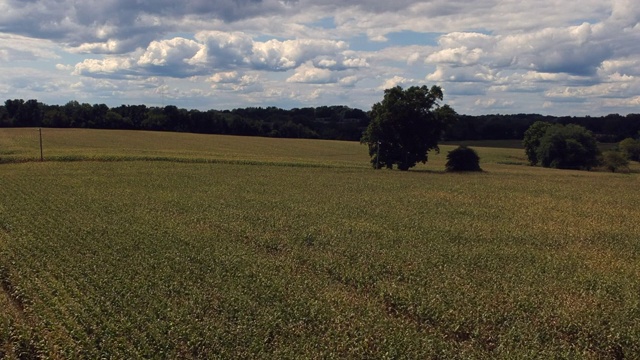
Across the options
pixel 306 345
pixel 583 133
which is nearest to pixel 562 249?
pixel 306 345

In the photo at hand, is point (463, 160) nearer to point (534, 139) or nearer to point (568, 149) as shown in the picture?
point (568, 149)

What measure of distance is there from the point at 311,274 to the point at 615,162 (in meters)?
89.8

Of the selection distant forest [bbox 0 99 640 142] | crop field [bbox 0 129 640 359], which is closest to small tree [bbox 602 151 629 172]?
distant forest [bbox 0 99 640 142]

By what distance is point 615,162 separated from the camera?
305 feet

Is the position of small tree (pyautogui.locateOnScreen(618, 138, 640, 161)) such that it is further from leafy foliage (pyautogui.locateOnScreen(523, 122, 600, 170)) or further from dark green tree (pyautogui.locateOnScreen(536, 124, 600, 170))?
dark green tree (pyautogui.locateOnScreen(536, 124, 600, 170))

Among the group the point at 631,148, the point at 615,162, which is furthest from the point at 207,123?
the point at 631,148

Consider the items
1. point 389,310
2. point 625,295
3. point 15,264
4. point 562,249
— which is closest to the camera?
point 389,310

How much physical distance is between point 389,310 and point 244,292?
4.26 m

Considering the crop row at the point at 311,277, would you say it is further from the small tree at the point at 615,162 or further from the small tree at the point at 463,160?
the small tree at the point at 615,162

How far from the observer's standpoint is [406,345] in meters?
12.6

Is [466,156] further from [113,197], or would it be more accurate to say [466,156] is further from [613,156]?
[113,197]

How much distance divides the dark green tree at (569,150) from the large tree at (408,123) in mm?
38152

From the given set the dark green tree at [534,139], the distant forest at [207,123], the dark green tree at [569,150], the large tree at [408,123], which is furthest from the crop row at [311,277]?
the distant forest at [207,123]

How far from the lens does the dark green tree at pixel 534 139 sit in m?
102
